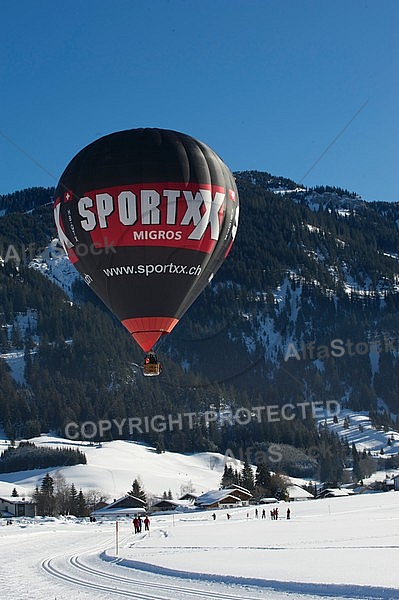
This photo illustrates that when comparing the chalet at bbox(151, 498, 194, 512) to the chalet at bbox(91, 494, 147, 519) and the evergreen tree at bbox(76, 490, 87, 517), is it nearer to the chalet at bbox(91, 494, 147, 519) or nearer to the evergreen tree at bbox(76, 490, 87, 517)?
the chalet at bbox(91, 494, 147, 519)

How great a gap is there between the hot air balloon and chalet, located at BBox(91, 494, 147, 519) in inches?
2390

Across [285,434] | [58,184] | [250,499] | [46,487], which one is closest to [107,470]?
[46,487]

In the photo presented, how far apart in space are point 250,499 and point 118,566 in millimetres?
80018

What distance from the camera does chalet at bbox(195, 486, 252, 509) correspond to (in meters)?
92.1

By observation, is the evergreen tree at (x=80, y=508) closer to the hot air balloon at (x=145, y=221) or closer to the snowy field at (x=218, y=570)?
the snowy field at (x=218, y=570)

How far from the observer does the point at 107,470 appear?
451ft

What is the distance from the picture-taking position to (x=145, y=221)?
24203mm

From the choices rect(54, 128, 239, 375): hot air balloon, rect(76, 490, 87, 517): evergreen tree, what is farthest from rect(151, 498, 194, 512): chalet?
rect(54, 128, 239, 375): hot air balloon

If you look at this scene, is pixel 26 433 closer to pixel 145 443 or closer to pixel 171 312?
pixel 145 443

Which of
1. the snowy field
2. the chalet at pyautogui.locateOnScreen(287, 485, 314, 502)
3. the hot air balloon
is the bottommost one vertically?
the chalet at pyautogui.locateOnScreen(287, 485, 314, 502)

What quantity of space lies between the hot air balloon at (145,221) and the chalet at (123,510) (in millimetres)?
60696

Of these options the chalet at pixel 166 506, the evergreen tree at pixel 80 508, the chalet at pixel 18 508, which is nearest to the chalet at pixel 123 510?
the evergreen tree at pixel 80 508

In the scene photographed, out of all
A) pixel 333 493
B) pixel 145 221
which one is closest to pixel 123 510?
pixel 333 493

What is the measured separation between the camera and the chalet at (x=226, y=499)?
92.1 metres
